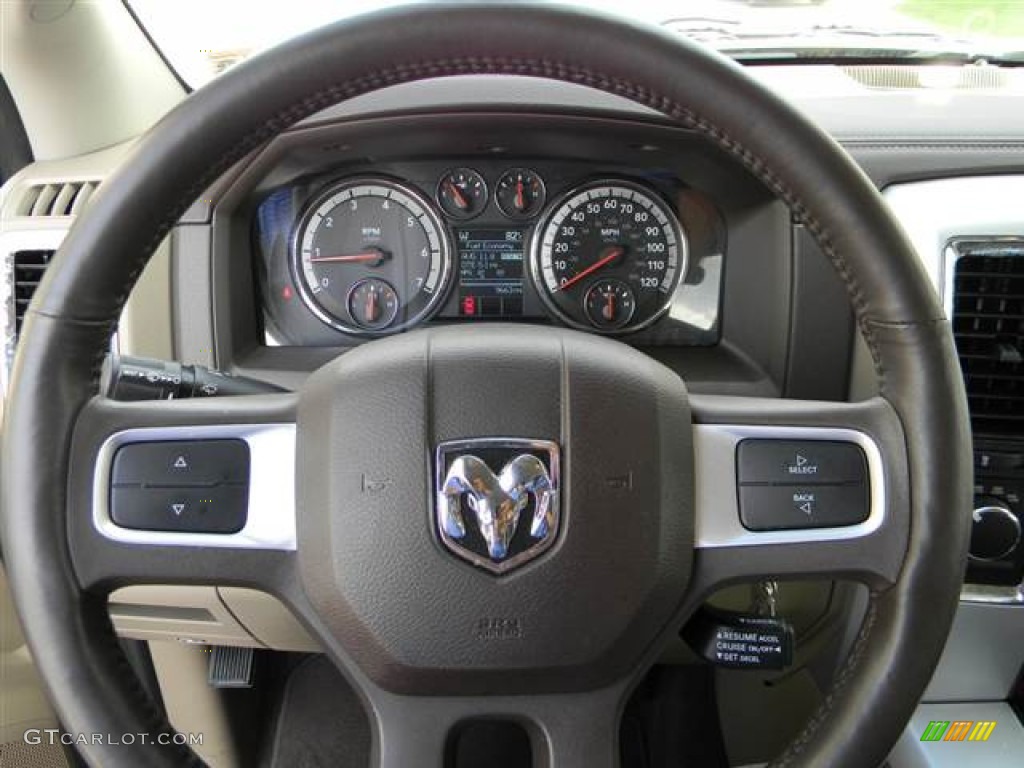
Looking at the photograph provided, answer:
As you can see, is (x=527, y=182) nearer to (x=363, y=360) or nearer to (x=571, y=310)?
(x=571, y=310)

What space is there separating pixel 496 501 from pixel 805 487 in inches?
12.2

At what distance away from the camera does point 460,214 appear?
1.62m

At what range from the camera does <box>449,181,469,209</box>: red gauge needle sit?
161cm

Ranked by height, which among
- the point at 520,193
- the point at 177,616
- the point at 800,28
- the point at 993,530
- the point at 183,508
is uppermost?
the point at 800,28

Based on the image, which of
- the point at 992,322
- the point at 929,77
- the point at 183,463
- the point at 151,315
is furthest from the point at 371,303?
the point at 929,77

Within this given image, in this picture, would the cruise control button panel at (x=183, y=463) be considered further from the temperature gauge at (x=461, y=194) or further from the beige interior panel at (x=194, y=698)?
the beige interior panel at (x=194, y=698)

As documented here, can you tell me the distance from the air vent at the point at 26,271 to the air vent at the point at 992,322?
134cm

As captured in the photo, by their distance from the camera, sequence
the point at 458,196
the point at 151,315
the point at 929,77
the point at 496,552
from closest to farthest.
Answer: the point at 496,552 < the point at 151,315 < the point at 458,196 < the point at 929,77

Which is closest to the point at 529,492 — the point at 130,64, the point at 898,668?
the point at 898,668

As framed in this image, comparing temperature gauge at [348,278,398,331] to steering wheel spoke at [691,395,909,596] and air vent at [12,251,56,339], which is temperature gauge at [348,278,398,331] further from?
steering wheel spoke at [691,395,909,596]

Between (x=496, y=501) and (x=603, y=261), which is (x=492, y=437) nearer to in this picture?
(x=496, y=501)

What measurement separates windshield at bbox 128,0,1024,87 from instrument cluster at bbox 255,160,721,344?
1.27 ft

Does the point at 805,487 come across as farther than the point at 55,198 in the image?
No

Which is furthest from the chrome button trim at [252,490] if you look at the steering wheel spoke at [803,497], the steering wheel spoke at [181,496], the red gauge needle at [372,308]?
the red gauge needle at [372,308]
